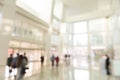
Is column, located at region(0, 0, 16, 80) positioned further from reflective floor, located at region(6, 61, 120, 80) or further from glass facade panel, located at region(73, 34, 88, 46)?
glass facade panel, located at region(73, 34, 88, 46)

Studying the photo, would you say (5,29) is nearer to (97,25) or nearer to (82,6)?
(97,25)

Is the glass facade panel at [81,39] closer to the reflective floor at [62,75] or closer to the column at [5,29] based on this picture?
the reflective floor at [62,75]

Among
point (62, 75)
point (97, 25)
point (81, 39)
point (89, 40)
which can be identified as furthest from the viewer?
point (81, 39)

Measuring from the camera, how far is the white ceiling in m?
16.3

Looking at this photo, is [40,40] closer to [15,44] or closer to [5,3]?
[15,44]

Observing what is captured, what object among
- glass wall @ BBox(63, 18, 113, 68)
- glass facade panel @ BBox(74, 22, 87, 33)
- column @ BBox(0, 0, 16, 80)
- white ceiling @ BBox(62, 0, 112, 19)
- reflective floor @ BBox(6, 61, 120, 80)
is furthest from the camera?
glass facade panel @ BBox(74, 22, 87, 33)

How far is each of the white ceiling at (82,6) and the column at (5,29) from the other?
43.7 ft

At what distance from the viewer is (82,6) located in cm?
1834

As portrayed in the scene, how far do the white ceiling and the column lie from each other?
13328 mm

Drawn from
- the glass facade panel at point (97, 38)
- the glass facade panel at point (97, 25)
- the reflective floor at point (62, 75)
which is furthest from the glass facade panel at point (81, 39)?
the reflective floor at point (62, 75)

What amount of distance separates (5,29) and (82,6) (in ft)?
49.9

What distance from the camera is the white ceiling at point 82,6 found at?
16.3 meters

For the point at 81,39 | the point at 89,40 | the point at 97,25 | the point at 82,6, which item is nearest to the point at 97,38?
the point at 89,40

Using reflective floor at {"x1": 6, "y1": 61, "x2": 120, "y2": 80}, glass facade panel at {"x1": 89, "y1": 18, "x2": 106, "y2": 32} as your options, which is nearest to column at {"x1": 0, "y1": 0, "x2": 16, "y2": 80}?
reflective floor at {"x1": 6, "y1": 61, "x2": 120, "y2": 80}
